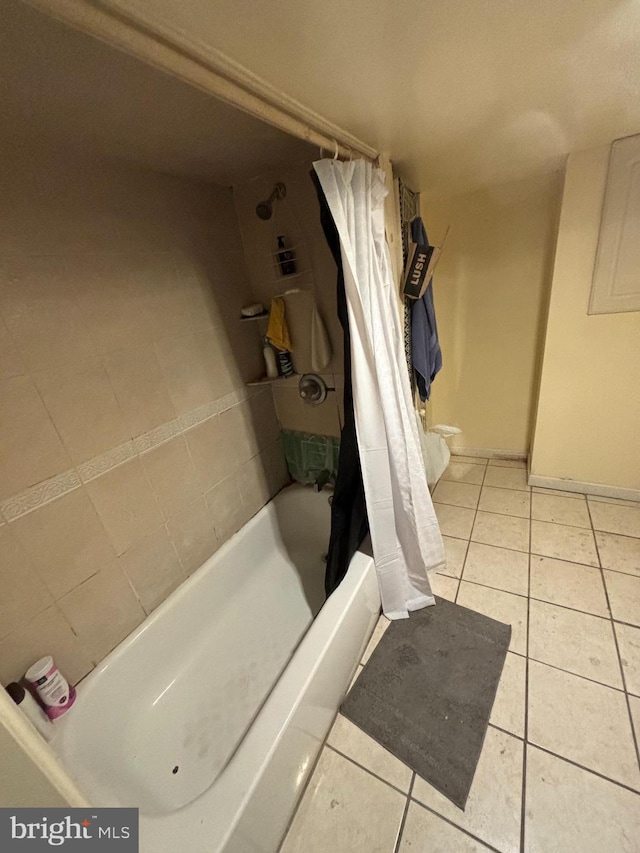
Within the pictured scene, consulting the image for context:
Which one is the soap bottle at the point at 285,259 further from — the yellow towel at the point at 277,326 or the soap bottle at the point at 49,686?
the soap bottle at the point at 49,686

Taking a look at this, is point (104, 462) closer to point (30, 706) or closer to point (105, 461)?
point (105, 461)

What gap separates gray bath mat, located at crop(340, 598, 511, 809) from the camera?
1000 millimetres

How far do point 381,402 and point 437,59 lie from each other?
0.87 m

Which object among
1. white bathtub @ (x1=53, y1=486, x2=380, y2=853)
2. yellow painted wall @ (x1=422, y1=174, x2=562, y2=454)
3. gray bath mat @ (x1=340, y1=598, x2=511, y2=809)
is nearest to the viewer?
white bathtub @ (x1=53, y1=486, x2=380, y2=853)

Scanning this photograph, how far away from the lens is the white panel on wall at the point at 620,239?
1.33 meters

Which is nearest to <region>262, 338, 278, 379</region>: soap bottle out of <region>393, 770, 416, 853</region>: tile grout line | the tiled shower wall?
the tiled shower wall

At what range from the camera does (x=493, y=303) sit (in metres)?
2.00

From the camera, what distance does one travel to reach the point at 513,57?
74 centimetres

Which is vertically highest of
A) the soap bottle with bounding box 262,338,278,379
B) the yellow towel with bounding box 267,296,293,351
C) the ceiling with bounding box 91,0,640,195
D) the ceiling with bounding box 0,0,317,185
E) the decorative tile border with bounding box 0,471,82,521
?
the ceiling with bounding box 0,0,317,185

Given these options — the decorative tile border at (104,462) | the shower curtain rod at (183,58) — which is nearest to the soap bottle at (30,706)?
the decorative tile border at (104,462)

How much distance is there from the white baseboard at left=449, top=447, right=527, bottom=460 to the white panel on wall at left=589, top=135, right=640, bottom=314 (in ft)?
3.52

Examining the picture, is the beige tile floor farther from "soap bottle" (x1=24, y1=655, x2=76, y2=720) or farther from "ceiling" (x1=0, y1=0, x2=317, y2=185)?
"ceiling" (x1=0, y1=0, x2=317, y2=185)

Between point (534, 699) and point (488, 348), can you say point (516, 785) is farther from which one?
point (488, 348)

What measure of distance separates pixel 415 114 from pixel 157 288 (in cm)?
105
